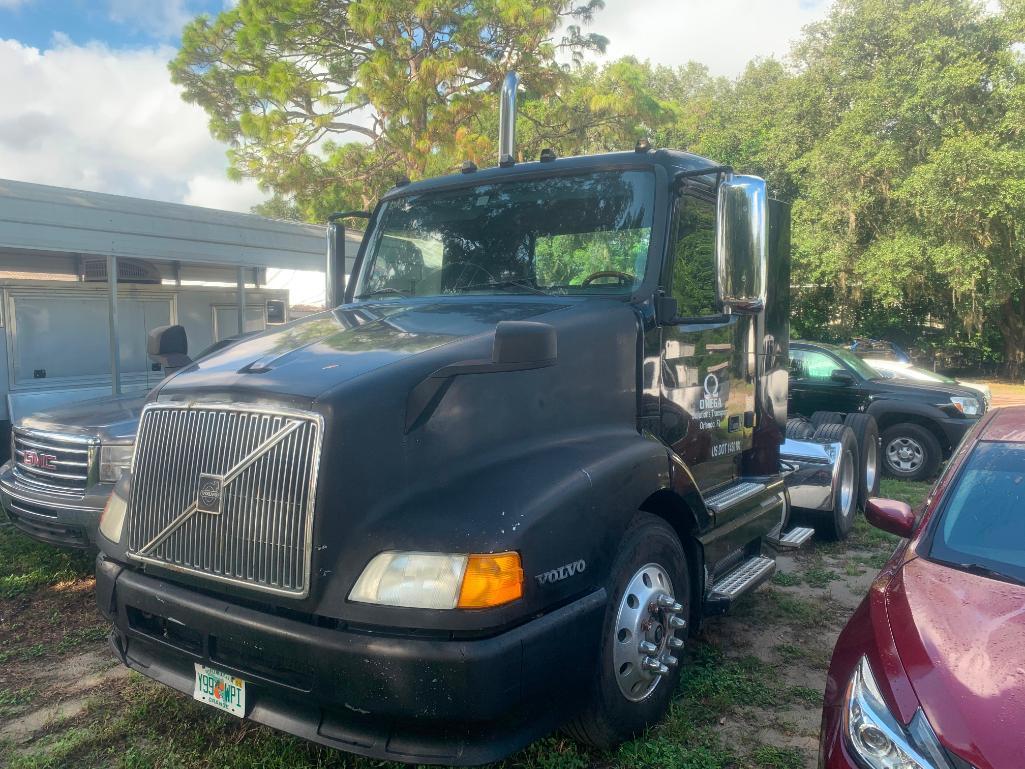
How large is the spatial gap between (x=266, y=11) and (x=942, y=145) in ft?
54.6

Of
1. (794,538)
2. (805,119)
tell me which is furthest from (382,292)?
(805,119)

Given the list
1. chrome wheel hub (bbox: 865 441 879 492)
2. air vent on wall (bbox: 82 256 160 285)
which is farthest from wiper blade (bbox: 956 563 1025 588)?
air vent on wall (bbox: 82 256 160 285)

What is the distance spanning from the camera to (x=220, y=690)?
9.50 feet

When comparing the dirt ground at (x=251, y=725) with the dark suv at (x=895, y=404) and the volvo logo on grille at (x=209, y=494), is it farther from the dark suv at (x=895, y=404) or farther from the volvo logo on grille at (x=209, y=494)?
the dark suv at (x=895, y=404)

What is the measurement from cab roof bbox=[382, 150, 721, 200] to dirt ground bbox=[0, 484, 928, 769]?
2.56 metres

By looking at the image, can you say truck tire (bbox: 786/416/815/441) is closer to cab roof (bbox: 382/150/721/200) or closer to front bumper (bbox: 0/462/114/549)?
cab roof (bbox: 382/150/721/200)

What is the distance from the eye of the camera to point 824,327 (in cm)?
2794

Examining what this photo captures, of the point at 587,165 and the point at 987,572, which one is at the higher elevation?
the point at 587,165

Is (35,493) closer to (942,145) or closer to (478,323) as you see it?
(478,323)

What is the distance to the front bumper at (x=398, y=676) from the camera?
2484 millimetres

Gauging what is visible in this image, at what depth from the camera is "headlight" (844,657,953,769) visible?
2.14 m

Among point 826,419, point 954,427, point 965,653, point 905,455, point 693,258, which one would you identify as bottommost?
point 905,455

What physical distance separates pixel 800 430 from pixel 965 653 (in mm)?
5299

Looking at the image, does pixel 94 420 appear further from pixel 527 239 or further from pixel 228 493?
pixel 527 239
